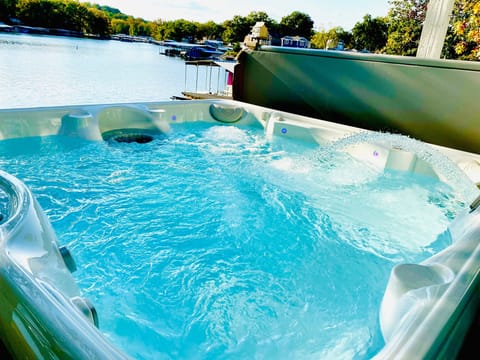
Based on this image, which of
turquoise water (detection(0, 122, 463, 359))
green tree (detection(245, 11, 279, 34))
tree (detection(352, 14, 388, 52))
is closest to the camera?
turquoise water (detection(0, 122, 463, 359))

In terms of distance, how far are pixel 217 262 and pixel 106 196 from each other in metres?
0.80

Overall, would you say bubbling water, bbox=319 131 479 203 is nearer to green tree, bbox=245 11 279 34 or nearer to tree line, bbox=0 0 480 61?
tree line, bbox=0 0 480 61

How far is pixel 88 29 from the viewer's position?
39.8 metres

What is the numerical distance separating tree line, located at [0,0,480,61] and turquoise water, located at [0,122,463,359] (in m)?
4.56

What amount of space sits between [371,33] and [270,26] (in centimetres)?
1981

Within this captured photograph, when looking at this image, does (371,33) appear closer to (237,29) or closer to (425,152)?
(237,29)

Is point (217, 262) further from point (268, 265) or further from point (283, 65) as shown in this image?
point (283, 65)

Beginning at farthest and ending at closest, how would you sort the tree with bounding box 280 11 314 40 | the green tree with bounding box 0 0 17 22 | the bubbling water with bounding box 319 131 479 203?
the tree with bounding box 280 11 314 40 < the green tree with bounding box 0 0 17 22 < the bubbling water with bounding box 319 131 479 203

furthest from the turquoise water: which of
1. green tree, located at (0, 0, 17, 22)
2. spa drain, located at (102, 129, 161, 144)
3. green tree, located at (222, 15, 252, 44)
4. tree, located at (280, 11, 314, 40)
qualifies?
tree, located at (280, 11, 314, 40)

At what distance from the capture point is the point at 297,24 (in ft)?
144

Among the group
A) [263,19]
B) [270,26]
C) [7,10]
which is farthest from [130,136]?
[263,19]

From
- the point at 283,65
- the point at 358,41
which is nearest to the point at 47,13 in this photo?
the point at 358,41

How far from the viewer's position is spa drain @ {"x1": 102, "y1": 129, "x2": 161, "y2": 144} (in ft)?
8.81

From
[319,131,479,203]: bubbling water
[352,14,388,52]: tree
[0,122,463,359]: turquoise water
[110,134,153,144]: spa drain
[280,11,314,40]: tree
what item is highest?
[280,11,314,40]: tree
